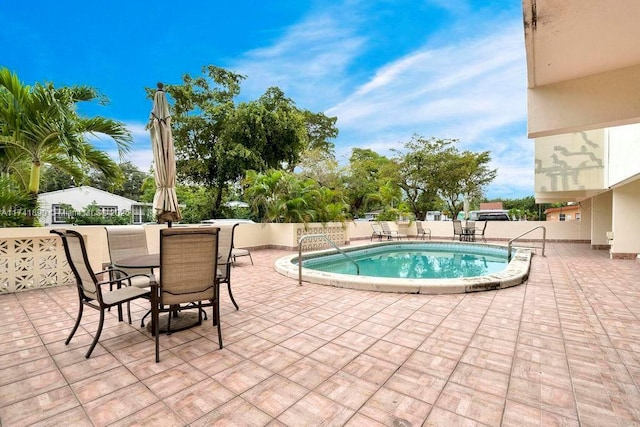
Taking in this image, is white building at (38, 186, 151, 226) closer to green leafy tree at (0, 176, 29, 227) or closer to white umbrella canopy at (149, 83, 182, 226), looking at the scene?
green leafy tree at (0, 176, 29, 227)

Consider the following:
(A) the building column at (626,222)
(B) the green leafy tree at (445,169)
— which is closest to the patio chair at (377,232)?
(B) the green leafy tree at (445,169)

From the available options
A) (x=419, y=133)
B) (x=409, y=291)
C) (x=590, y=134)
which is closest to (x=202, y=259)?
(x=409, y=291)

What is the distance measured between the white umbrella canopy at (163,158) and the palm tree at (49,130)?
1365 mm

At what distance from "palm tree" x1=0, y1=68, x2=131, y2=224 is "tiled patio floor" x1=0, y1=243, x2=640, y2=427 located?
2751 mm

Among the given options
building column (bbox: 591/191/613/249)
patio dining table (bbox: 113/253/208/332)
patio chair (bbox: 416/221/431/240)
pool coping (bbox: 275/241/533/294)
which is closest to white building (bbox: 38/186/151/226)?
patio chair (bbox: 416/221/431/240)

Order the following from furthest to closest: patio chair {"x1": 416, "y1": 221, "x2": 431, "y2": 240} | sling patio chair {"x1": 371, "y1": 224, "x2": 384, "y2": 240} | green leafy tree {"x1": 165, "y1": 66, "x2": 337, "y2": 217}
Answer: patio chair {"x1": 416, "y1": 221, "x2": 431, "y2": 240}
green leafy tree {"x1": 165, "y1": 66, "x2": 337, "y2": 217}
sling patio chair {"x1": 371, "y1": 224, "x2": 384, "y2": 240}

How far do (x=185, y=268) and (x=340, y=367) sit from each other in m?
1.67

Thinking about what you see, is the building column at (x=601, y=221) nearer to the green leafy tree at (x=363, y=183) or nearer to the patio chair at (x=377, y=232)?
the patio chair at (x=377, y=232)

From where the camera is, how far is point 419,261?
10.7m

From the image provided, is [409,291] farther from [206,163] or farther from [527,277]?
[206,163]

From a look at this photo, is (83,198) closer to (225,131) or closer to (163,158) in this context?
(225,131)

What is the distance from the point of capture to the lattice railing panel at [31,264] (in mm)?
5117

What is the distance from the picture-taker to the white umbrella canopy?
5.01m

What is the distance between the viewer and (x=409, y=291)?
493cm
